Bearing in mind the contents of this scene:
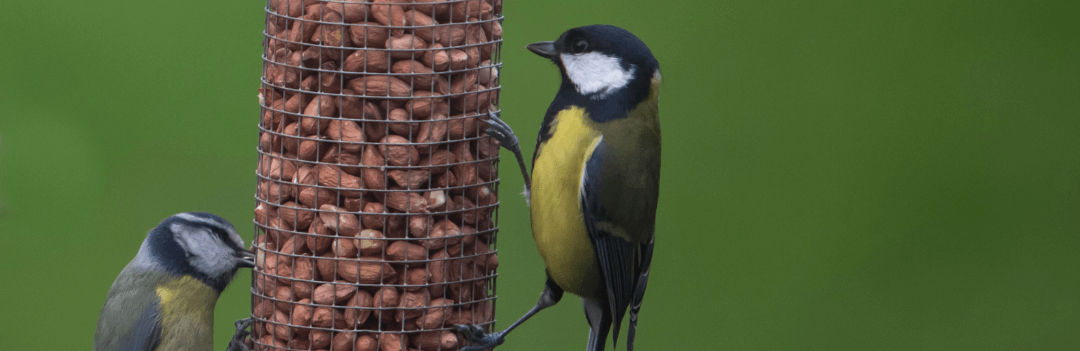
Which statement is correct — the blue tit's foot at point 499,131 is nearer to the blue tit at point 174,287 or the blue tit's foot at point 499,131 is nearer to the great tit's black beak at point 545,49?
the great tit's black beak at point 545,49

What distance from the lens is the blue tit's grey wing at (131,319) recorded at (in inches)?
79.0

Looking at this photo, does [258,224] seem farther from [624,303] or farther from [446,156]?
[624,303]

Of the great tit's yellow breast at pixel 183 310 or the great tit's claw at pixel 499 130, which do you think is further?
the great tit's yellow breast at pixel 183 310

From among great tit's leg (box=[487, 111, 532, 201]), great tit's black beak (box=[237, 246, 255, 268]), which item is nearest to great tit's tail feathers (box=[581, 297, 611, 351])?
great tit's leg (box=[487, 111, 532, 201])

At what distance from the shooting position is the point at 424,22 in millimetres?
1694

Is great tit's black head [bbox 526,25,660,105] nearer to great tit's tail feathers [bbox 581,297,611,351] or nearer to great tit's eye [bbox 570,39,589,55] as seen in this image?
great tit's eye [bbox 570,39,589,55]

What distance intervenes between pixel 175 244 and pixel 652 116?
1.09 metres

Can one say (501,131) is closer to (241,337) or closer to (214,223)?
(214,223)

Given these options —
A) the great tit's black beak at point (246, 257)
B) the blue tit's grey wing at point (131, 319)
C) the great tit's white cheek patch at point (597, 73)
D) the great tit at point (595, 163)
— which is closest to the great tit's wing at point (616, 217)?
the great tit at point (595, 163)

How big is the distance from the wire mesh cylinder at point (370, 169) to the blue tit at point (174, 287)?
132 millimetres

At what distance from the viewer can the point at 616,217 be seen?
6.37ft

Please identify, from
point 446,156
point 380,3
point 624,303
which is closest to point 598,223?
point 624,303

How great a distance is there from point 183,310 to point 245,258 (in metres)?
0.20

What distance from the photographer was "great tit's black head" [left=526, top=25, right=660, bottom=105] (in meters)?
1.85
